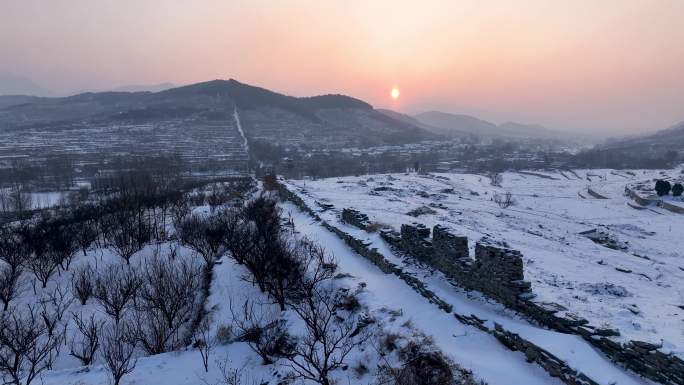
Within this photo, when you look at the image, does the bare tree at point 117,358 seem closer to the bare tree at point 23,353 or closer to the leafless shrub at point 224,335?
the bare tree at point 23,353

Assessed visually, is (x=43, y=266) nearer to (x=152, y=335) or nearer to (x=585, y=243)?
(x=152, y=335)

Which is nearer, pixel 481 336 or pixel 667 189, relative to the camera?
pixel 481 336

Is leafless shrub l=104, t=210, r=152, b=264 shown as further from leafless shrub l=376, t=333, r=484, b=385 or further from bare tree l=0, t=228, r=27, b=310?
leafless shrub l=376, t=333, r=484, b=385

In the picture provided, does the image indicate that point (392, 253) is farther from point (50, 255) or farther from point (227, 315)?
point (50, 255)

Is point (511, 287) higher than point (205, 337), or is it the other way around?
point (511, 287)

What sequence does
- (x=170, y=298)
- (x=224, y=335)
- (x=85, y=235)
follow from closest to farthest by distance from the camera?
(x=224, y=335)
(x=170, y=298)
(x=85, y=235)

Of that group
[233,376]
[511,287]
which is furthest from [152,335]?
[511,287]

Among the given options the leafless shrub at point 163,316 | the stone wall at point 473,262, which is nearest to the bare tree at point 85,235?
the leafless shrub at point 163,316
